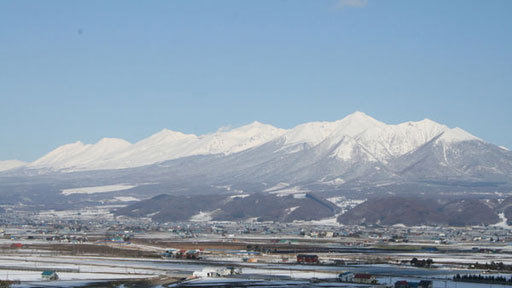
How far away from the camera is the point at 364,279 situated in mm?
74750

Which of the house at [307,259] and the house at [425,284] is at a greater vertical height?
the house at [307,259]

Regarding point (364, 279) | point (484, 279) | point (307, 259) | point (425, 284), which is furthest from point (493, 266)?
point (425, 284)

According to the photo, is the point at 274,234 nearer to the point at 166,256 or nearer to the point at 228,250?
the point at 228,250

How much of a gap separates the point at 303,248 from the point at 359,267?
32738 mm

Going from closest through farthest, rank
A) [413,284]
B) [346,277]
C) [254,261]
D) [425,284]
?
[425,284] < [413,284] < [346,277] < [254,261]

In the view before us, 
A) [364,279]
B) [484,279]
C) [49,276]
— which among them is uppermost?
[49,276]

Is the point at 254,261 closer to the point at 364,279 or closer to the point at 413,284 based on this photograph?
the point at 364,279

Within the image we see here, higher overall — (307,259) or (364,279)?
(307,259)

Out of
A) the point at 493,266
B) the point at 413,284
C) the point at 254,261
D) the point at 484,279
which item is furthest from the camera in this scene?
the point at 254,261

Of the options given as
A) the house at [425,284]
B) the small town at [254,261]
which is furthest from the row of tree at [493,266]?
the house at [425,284]

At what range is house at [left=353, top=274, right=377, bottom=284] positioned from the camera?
243 ft

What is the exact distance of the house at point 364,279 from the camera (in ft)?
243

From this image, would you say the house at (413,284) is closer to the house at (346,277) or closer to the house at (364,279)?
the house at (364,279)

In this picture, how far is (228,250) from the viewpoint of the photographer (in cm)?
11469
